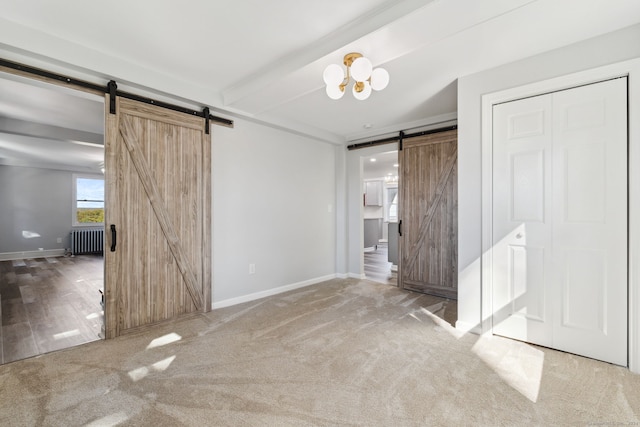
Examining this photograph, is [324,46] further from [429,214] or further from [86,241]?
[86,241]

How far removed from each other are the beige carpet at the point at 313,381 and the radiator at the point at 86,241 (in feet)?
23.0

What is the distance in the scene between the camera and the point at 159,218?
3004 millimetres

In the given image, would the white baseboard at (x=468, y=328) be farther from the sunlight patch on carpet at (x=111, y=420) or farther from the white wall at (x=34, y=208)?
the white wall at (x=34, y=208)

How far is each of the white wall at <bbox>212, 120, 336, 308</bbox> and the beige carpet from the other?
947 millimetres

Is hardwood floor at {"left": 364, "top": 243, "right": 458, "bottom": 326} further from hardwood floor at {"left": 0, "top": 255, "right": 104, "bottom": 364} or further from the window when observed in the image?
the window

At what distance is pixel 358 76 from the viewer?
6.46 feet

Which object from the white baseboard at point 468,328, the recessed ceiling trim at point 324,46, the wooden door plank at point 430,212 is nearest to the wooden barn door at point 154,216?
the recessed ceiling trim at point 324,46

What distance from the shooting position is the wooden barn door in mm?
2705

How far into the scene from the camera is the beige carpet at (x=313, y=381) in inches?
64.2

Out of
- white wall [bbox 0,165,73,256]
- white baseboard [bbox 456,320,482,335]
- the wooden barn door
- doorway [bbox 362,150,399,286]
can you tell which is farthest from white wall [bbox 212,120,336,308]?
white wall [bbox 0,165,73,256]

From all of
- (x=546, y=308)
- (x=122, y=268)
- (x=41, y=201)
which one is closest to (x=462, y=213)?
(x=546, y=308)

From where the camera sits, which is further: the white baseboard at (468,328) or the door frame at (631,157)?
the white baseboard at (468,328)

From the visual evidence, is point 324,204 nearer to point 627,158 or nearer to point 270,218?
point 270,218

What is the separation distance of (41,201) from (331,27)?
29.8ft
